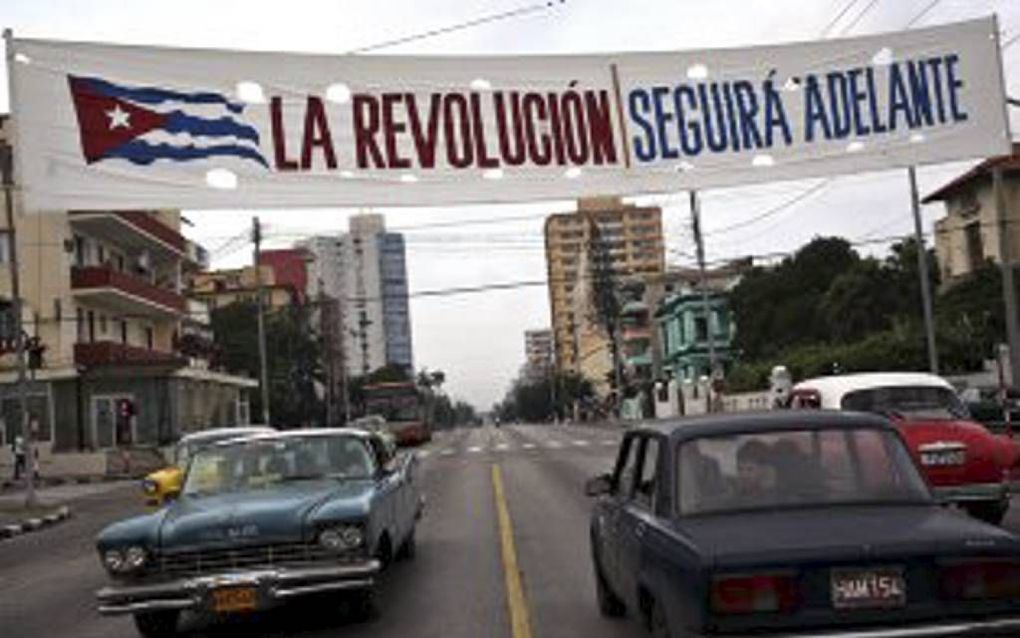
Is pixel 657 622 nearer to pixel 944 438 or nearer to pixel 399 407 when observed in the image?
pixel 944 438

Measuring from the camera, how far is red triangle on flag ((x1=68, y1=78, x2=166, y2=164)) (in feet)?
41.6

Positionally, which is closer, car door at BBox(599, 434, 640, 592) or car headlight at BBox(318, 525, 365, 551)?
car door at BBox(599, 434, 640, 592)

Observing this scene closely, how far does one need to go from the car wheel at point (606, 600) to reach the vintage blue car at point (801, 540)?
4.45ft

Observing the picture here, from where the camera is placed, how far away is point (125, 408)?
62.2m

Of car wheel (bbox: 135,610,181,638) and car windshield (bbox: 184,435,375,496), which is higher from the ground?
car windshield (bbox: 184,435,375,496)

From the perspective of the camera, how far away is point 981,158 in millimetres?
14742

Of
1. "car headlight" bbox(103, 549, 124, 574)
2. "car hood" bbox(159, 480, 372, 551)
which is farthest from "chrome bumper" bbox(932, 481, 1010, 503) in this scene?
"car headlight" bbox(103, 549, 124, 574)

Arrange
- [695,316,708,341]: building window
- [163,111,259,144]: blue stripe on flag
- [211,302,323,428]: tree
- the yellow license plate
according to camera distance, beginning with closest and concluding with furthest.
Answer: the yellow license plate → [163,111,259,144]: blue stripe on flag → [695,316,708,341]: building window → [211,302,323,428]: tree

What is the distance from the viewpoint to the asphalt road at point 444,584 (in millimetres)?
10953

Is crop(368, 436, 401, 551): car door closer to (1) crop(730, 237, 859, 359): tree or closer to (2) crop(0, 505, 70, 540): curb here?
(2) crop(0, 505, 70, 540): curb

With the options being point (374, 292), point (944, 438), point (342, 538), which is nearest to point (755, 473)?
point (342, 538)

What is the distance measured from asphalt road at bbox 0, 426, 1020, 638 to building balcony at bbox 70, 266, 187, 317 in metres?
35.8

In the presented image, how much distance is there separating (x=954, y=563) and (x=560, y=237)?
110 m

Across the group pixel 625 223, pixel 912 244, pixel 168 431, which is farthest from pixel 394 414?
pixel 625 223
